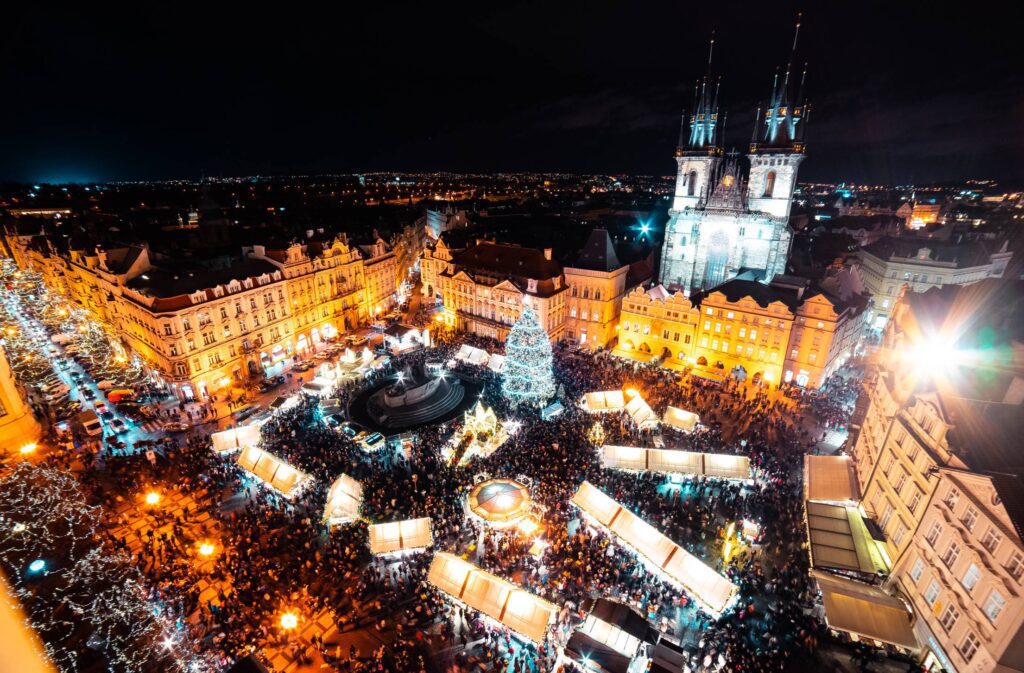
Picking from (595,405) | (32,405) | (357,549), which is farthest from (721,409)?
(32,405)

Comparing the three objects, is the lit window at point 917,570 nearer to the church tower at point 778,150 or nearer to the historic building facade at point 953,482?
the historic building facade at point 953,482

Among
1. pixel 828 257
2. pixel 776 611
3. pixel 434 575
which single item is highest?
pixel 828 257

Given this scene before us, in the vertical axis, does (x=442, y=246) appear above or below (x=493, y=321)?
above

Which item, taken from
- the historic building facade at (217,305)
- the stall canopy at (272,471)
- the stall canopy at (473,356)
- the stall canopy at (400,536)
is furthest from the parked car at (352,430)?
the historic building facade at (217,305)

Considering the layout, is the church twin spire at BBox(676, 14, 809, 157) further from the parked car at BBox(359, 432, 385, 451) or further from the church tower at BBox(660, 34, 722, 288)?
the parked car at BBox(359, 432, 385, 451)

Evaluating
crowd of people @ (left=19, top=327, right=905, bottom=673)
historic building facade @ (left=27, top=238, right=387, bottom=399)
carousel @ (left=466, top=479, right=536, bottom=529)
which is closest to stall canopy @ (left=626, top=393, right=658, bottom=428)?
crowd of people @ (left=19, top=327, right=905, bottom=673)

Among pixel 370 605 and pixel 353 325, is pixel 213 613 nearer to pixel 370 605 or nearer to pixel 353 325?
pixel 370 605

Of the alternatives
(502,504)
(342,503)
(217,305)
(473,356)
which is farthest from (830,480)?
(217,305)
